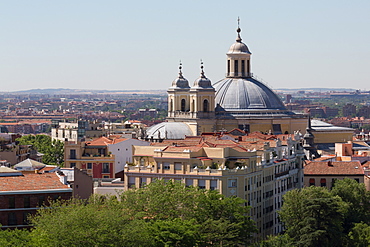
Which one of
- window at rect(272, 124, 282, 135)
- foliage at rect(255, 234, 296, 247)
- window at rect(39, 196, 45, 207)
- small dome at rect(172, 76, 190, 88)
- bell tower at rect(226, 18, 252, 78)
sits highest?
bell tower at rect(226, 18, 252, 78)

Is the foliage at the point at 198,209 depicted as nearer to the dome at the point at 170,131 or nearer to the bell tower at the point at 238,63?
the dome at the point at 170,131

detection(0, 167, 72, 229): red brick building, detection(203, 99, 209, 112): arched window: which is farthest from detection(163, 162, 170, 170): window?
detection(203, 99, 209, 112): arched window

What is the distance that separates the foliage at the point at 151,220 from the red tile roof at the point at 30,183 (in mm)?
1644

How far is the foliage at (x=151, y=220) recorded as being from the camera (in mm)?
56281

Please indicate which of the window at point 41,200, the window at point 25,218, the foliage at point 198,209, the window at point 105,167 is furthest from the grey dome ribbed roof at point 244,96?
the window at point 25,218

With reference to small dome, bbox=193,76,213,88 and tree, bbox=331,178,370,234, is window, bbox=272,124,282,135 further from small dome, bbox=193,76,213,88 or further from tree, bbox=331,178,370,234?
tree, bbox=331,178,370,234

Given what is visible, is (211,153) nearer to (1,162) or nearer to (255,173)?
(255,173)

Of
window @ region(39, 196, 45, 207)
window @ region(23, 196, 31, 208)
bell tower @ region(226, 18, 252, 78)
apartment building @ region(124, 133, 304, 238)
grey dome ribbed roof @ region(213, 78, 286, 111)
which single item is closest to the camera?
window @ region(23, 196, 31, 208)

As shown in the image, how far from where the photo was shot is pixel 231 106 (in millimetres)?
119562

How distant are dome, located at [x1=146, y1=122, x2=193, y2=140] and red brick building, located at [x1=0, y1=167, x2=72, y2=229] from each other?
128 ft

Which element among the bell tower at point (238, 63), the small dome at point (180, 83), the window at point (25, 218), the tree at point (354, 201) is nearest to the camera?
the window at point (25, 218)

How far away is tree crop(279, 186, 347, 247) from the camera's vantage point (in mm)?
72625

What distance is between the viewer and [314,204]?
7438 cm

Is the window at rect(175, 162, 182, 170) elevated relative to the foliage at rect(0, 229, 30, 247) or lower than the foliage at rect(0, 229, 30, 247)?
elevated
